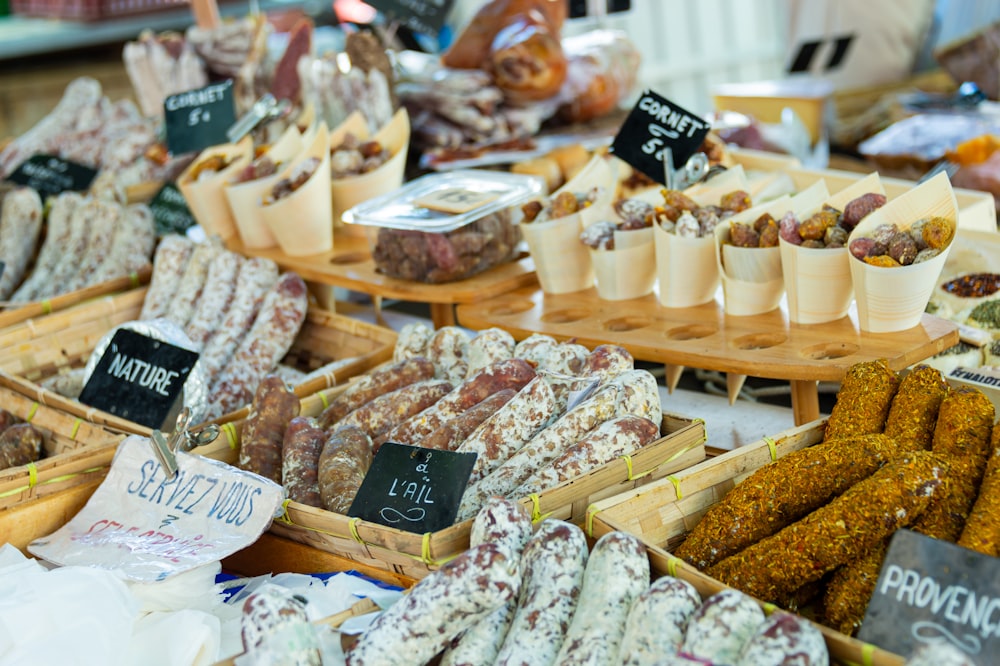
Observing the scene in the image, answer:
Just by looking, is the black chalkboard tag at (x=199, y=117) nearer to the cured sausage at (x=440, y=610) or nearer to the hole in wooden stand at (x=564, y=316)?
the hole in wooden stand at (x=564, y=316)

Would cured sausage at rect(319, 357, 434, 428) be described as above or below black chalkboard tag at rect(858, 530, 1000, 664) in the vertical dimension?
below

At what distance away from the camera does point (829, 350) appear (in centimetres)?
233

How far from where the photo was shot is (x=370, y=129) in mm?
4020

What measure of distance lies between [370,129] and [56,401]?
1779 millimetres

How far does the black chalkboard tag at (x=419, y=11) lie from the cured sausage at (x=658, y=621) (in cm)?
344

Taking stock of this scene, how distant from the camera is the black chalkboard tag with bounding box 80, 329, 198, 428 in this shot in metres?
2.56

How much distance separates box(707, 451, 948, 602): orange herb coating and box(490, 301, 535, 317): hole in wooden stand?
130 centimetres

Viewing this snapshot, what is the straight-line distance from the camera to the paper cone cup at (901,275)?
7.36 feet

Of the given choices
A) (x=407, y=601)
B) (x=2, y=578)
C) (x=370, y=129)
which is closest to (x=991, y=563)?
(x=407, y=601)

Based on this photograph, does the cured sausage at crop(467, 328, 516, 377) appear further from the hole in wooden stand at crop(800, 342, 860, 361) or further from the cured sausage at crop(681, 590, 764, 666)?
the cured sausage at crop(681, 590, 764, 666)

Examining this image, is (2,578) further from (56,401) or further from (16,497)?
(56,401)

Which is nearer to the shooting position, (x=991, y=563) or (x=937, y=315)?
(x=991, y=563)

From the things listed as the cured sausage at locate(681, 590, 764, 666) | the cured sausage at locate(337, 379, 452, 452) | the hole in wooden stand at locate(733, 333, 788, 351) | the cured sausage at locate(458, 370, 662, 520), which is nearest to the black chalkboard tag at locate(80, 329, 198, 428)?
the cured sausage at locate(337, 379, 452, 452)

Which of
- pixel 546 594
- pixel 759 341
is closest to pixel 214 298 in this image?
pixel 759 341
